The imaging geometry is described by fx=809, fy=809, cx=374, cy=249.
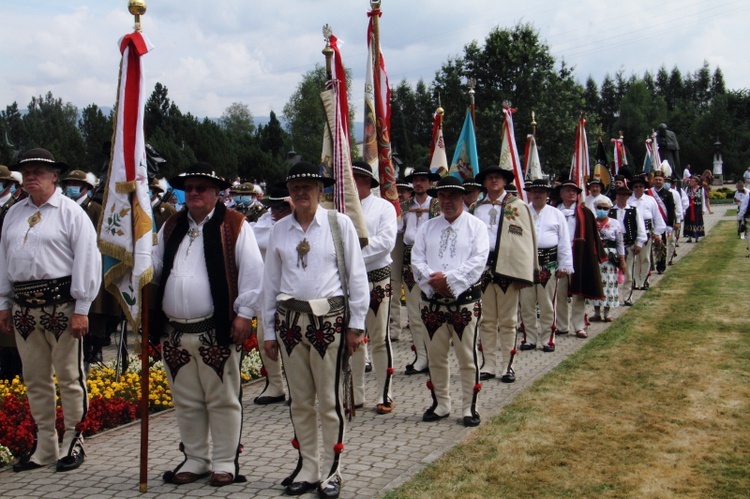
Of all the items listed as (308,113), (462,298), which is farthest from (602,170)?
(308,113)

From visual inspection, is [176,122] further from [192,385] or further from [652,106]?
[652,106]

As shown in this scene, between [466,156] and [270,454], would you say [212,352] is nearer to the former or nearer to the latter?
[270,454]

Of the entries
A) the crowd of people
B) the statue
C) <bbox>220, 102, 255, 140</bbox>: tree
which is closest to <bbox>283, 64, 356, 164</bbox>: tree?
<bbox>220, 102, 255, 140</bbox>: tree

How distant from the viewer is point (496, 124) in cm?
5066

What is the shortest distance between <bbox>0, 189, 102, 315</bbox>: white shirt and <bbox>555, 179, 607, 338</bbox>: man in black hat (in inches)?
298

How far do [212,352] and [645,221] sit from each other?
12.1 m

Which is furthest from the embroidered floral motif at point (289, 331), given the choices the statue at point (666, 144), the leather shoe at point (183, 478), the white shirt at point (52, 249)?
the statue at point (666, 144)

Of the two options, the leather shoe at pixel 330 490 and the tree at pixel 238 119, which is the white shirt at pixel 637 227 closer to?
the leather shoe at pixel 330 490

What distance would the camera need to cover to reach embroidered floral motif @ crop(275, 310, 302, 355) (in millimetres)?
5551

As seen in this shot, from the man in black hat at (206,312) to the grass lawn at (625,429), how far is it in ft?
4.45

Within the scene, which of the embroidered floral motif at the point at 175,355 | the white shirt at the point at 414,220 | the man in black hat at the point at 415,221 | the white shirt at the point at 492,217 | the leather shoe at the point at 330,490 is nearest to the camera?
the leather shoe at the point at 330,490

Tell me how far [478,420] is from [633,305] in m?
8.07

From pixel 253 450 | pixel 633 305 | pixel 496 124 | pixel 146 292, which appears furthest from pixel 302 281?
pixel 496 124

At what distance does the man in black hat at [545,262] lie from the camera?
10758 millimetres
